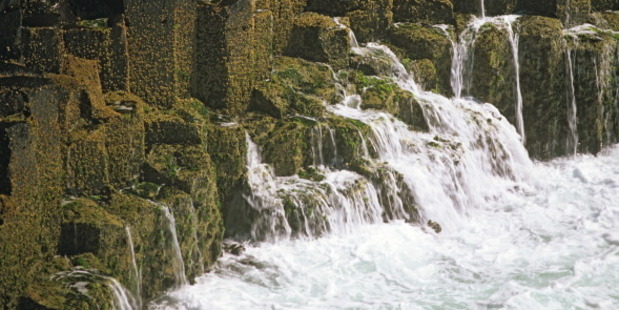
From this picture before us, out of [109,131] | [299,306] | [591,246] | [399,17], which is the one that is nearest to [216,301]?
[299,306]

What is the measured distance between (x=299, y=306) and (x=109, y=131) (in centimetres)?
246

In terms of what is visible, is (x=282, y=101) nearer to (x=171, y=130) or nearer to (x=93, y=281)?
(x=171, y=130)

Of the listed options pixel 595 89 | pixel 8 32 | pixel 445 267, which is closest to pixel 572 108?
pixel 595 89

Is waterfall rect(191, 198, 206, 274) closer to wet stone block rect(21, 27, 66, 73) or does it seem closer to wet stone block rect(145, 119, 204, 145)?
wet stone block rect(145, 119, 204, 145)

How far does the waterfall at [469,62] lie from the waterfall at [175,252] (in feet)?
20.3

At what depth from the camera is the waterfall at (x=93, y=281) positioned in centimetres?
767

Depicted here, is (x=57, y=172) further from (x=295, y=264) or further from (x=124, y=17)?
(x=295, y=264)

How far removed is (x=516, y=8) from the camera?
48.3 ft

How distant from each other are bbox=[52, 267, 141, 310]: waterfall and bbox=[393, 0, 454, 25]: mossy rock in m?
7.32

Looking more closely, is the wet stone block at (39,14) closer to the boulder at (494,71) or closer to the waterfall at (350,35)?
the waterfall at (350,35)

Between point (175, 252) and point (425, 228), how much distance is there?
344 cm


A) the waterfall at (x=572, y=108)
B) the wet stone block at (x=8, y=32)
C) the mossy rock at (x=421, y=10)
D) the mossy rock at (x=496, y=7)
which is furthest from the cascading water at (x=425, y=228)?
the wet stone block at (x=8, y=32)

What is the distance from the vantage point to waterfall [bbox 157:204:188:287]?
8836 mm

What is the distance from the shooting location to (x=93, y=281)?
777 centimetres
